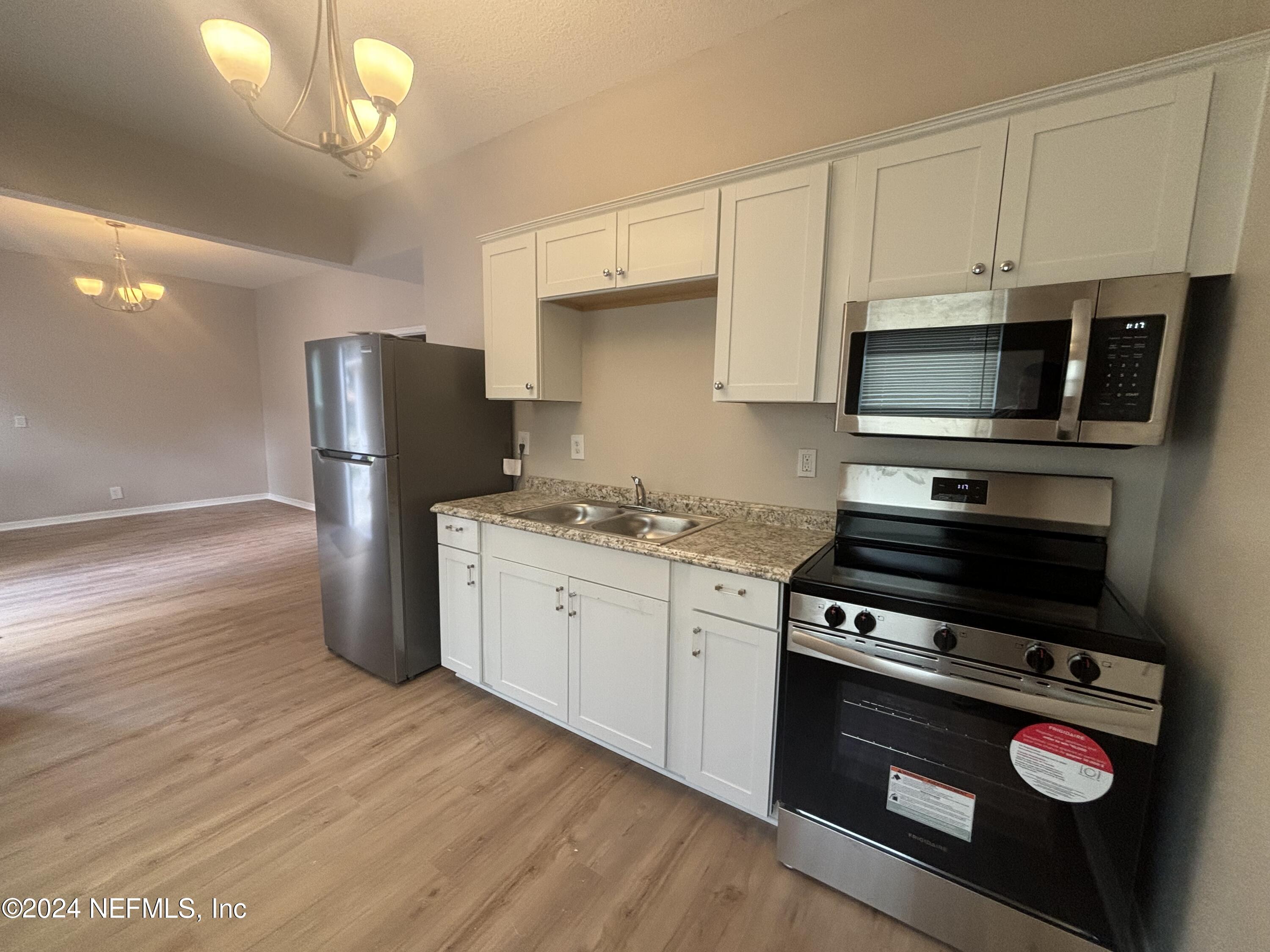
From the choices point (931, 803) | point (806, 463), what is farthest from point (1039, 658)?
point (806, 463)

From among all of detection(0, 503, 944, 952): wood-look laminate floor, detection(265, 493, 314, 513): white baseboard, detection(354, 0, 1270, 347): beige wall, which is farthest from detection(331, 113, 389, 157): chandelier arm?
detection(265, 493, 314, 513): white baseboard

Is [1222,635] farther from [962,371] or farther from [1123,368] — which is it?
[962,371]

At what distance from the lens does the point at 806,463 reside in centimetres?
198

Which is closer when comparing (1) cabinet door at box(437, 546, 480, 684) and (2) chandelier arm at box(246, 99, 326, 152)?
(2) chandelier arm at box(246, 99, 326, 152)

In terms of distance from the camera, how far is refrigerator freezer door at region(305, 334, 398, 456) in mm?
2289

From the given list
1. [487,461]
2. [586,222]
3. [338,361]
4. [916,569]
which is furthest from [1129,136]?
[338,361]

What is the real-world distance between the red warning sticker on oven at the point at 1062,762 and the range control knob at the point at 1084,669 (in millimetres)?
125

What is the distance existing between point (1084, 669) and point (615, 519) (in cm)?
166

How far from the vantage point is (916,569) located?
1471 mm

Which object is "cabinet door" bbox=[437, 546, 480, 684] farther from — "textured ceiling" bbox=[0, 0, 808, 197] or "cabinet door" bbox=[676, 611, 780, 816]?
"textured ceiling" bbox=[0, 0, 808, 197]

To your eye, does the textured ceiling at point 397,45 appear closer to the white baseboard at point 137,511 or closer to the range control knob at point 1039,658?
the range control knob at point 1039,658

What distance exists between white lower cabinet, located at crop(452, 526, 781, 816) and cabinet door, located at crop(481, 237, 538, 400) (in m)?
0.74

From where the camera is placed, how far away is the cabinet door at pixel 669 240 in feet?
5.94

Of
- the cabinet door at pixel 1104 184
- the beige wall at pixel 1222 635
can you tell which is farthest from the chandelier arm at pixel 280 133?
the beige wall at pixel 1222 635
